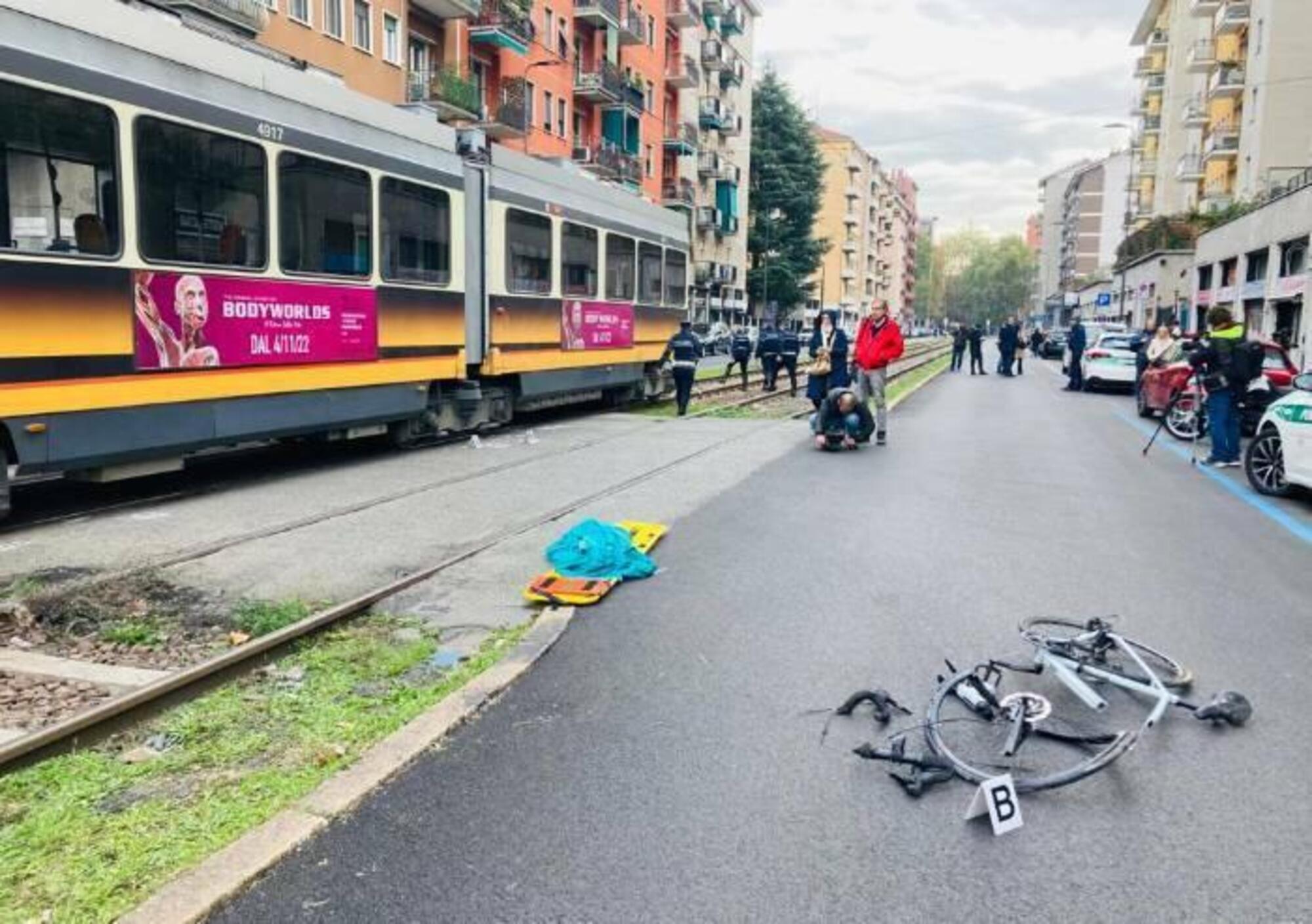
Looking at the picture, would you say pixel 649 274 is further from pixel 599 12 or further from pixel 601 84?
pixel 599 12

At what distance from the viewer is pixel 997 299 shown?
552ft

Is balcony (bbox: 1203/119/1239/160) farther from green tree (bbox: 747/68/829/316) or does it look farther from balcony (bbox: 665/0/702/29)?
balcony (bbox: 665/0/702/29)

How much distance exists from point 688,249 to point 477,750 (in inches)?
737

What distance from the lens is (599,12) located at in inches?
1871

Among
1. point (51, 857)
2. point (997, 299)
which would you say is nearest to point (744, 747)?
point (51, 857)

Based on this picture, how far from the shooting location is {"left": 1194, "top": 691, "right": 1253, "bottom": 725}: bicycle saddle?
14.5 feet

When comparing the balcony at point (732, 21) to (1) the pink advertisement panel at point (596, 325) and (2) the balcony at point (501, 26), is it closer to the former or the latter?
(2) the balcony at point (501, 26)

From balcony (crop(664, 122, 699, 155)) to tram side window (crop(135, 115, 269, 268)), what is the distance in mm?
52912

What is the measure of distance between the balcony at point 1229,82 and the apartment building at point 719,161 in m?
26.4

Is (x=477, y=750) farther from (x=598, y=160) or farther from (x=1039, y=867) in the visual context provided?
(x=598, y=160)

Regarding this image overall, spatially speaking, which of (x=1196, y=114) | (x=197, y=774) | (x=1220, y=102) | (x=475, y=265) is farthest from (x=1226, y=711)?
(x=1196, y=114)

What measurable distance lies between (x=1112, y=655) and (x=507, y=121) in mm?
37378

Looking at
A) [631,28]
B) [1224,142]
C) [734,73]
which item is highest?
[734,73]

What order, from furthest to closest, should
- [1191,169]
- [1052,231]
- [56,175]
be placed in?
[1052,231], [1191,169], [56,175]
